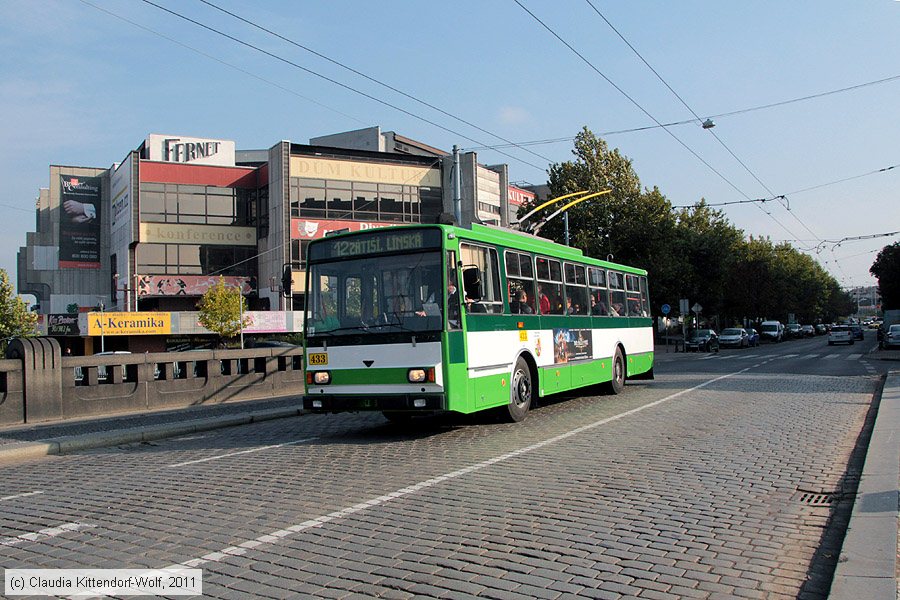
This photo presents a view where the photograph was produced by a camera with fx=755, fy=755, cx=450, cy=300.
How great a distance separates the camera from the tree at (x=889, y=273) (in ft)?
186

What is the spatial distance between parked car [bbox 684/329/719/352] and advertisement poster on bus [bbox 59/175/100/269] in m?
55.0

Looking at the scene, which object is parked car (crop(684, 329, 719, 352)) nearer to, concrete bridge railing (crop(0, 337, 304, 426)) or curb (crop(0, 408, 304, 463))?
concrete bridge railing (crop(0, 337, 304, 426))

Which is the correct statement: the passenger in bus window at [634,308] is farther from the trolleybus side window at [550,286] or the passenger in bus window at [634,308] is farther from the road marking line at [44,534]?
the road marking line at [44,534]

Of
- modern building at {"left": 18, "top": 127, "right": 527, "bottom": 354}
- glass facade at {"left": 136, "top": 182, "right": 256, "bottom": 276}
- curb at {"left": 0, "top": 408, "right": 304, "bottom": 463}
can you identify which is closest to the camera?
curb at {"left": 0, "top": 408, "right": 304, "bottom": 463}

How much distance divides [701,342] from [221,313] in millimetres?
30958

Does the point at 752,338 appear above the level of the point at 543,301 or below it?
below

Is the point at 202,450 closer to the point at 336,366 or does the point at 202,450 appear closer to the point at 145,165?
the point at 336,366

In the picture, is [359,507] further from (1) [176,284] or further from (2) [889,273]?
(2) [889,273]

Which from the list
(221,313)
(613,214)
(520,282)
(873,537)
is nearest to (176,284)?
(221,313)

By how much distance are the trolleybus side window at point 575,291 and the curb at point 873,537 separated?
682 centimetres

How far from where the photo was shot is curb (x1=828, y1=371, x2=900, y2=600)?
4.36 meters

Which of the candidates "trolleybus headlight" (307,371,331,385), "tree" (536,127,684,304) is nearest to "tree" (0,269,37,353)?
"trolleybus headlight" (307,371,331,385)

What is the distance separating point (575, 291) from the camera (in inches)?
604

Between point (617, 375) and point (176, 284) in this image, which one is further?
point (176, 284)
